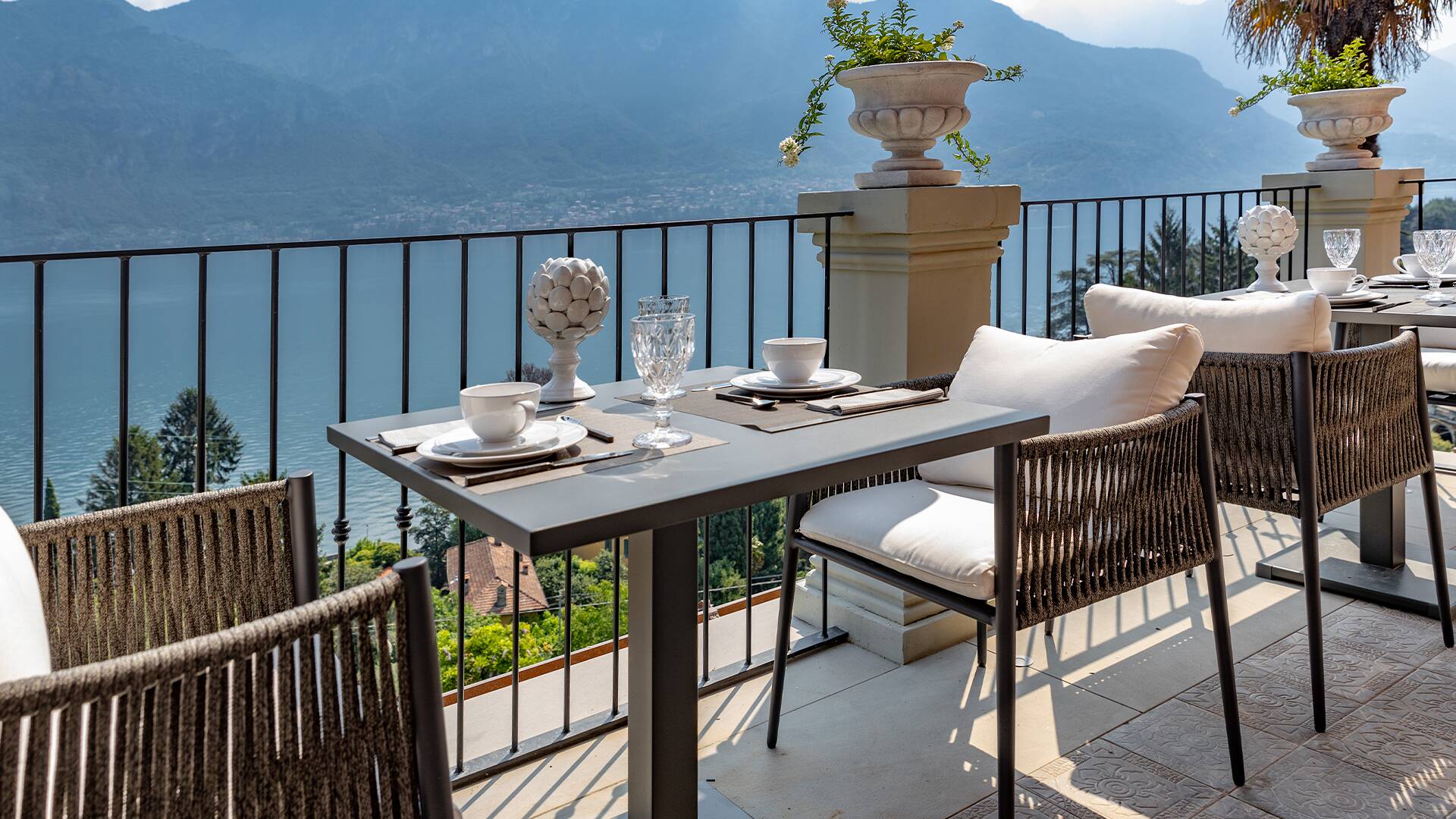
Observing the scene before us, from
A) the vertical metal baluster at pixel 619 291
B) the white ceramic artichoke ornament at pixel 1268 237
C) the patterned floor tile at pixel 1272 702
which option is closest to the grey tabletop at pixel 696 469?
the vertical metal baluster at pixel 619 291

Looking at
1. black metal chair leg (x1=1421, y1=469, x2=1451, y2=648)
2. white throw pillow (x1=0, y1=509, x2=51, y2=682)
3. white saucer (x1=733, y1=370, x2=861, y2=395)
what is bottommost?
black metal chair leg (x1=1421, y1=469, x2=1451, y2=648)

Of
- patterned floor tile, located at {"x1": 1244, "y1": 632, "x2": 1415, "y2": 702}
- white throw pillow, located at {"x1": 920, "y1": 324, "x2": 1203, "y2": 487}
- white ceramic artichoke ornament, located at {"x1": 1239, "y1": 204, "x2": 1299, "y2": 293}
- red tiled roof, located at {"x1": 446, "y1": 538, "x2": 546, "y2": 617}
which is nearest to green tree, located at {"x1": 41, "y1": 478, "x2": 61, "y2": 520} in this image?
white throw pillow, located at {"x1": 920, "y1": 324, "x2": 1203, "y2": 487}

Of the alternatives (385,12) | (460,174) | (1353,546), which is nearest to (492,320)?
(460,174)

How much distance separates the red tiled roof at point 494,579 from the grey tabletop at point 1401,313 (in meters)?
14.4

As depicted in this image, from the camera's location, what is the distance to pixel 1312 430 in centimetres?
206

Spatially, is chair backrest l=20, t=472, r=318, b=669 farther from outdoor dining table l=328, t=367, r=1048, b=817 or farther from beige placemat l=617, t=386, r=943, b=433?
beige placemat l=617, t=386, r=943, b=433

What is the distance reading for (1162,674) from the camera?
230 centimetres

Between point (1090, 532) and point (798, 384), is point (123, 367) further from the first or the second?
point (1090, 532)

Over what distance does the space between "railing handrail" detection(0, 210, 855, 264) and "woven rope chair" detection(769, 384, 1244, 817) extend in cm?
77

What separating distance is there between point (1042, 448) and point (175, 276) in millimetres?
23072

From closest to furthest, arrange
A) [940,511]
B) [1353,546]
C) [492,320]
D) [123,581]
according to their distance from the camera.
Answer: [123,581] → [940,511] → [1353,546] → [492,320]

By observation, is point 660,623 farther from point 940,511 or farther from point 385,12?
point 385,12

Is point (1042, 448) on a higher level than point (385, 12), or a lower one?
lower

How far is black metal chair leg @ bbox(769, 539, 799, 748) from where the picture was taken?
198 centimetres
